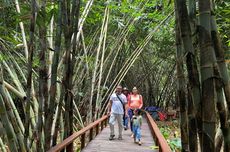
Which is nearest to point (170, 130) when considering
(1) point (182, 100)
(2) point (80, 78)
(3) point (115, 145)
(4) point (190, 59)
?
(2) point (80, 78)

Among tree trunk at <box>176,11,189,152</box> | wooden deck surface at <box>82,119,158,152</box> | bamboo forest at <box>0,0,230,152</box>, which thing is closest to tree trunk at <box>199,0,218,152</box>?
bamboo forest at <box>0,0,230,152</box>

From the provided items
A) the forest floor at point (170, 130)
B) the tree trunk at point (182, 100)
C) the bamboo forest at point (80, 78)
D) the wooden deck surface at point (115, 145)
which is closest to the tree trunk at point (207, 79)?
the bamboo forest at point (80, 78)

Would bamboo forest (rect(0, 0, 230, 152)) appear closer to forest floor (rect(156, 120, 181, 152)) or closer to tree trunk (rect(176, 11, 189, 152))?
tree trunk (rect(176, 11, 189, 152))

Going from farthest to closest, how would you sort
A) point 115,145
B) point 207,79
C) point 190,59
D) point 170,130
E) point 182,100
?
point 170,130
point 115,145
point 182,100
point 190,59
point 207,79

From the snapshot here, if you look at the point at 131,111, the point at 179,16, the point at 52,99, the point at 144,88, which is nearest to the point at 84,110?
the point at 131,111

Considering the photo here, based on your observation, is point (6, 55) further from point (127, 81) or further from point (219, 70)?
point (127, 81)

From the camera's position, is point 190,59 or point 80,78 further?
point 80,78

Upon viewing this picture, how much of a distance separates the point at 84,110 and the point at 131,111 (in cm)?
286

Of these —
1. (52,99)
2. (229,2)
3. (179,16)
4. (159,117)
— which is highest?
(229,2)

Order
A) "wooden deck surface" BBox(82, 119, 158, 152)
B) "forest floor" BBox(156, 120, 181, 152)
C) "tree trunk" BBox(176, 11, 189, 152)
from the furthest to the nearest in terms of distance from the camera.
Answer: "forest floor" BBox(156, 120, 181, 152), "wooden deck surface" BBox(82, 119, 158, 152), "tree trunk" BBox(176, 11, 189, 152)

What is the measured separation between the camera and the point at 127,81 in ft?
46.8

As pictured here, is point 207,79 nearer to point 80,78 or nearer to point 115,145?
point 115,145

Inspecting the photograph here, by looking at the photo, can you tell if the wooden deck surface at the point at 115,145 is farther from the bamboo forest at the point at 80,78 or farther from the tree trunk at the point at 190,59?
the tree trunk at the point at 190,59

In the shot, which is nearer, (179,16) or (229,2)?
(179,16)
